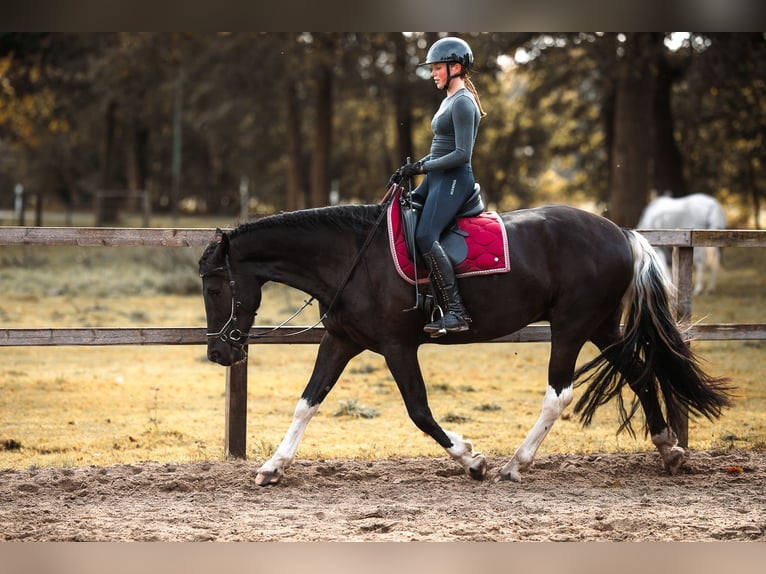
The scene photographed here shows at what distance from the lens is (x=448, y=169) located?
6555mm

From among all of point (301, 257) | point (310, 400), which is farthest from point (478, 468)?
point (301, 257)

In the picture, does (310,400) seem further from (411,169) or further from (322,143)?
(322,143)

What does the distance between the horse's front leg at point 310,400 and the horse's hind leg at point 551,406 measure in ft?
4.24

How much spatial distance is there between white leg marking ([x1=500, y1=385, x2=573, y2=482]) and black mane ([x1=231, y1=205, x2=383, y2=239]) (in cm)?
169

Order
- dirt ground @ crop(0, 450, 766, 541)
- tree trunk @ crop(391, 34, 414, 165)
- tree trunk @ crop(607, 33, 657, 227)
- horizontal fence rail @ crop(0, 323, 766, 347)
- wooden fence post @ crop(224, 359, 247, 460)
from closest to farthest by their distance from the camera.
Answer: dirt ground @ crop(0, 450, 766, 541), horizontal fence rail @ crop(0, 323, 766, 347), wooden fence post @ crop(224, 359, 247, 460), tree trunk @ crop(607, 33, 657, 227), tree trunk @ crop(391, 34, 414, 165)

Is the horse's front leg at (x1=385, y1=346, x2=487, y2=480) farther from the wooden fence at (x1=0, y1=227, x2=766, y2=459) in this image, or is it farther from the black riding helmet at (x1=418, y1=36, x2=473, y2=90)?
the black riding helmet at (x1=418, y1=36, x2=473, y2=90)

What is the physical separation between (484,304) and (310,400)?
133 cm

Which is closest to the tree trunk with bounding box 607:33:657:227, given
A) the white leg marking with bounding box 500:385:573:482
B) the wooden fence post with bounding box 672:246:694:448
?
the wooden fence post with bounding box 672:246:694:448

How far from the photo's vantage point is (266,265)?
21.9 feet

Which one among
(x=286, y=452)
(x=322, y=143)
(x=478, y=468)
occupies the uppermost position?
(x=322, y=143)

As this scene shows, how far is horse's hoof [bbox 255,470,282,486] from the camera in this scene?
6.54m

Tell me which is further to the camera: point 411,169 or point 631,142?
point 631,142

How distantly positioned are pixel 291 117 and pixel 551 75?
27.4ft
